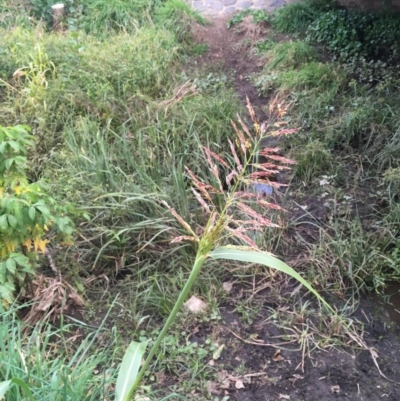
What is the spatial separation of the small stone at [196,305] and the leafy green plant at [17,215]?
0.87 metres

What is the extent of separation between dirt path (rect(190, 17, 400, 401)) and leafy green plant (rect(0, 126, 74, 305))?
3.73 feet

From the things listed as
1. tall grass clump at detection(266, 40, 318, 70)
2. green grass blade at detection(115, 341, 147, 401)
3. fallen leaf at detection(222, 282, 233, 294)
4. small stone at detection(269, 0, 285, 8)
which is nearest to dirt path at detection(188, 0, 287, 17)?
small stone at detection(269, 0, 285, 8)

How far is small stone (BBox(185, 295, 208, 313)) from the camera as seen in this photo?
3035 millimetres

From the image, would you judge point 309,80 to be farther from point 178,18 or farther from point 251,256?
point 251,256

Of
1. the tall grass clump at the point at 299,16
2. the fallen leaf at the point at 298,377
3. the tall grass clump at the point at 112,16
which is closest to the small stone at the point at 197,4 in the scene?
the tall grass clump at the point at 112,16

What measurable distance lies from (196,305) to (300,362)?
715mm

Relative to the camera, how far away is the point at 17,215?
2.44 metres

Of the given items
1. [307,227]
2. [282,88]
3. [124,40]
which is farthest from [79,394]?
[124,40]

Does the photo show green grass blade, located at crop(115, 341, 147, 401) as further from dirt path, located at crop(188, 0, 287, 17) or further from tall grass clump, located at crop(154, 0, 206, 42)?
dirt path, located at crop(188, 0, 287, 17)

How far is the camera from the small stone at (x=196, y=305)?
3035 millimetres

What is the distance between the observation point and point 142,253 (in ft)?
11.1

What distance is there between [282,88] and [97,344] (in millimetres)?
3378

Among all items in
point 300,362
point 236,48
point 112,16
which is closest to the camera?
point 300,362

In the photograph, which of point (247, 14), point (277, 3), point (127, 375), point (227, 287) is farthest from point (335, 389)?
point (277, 3)
